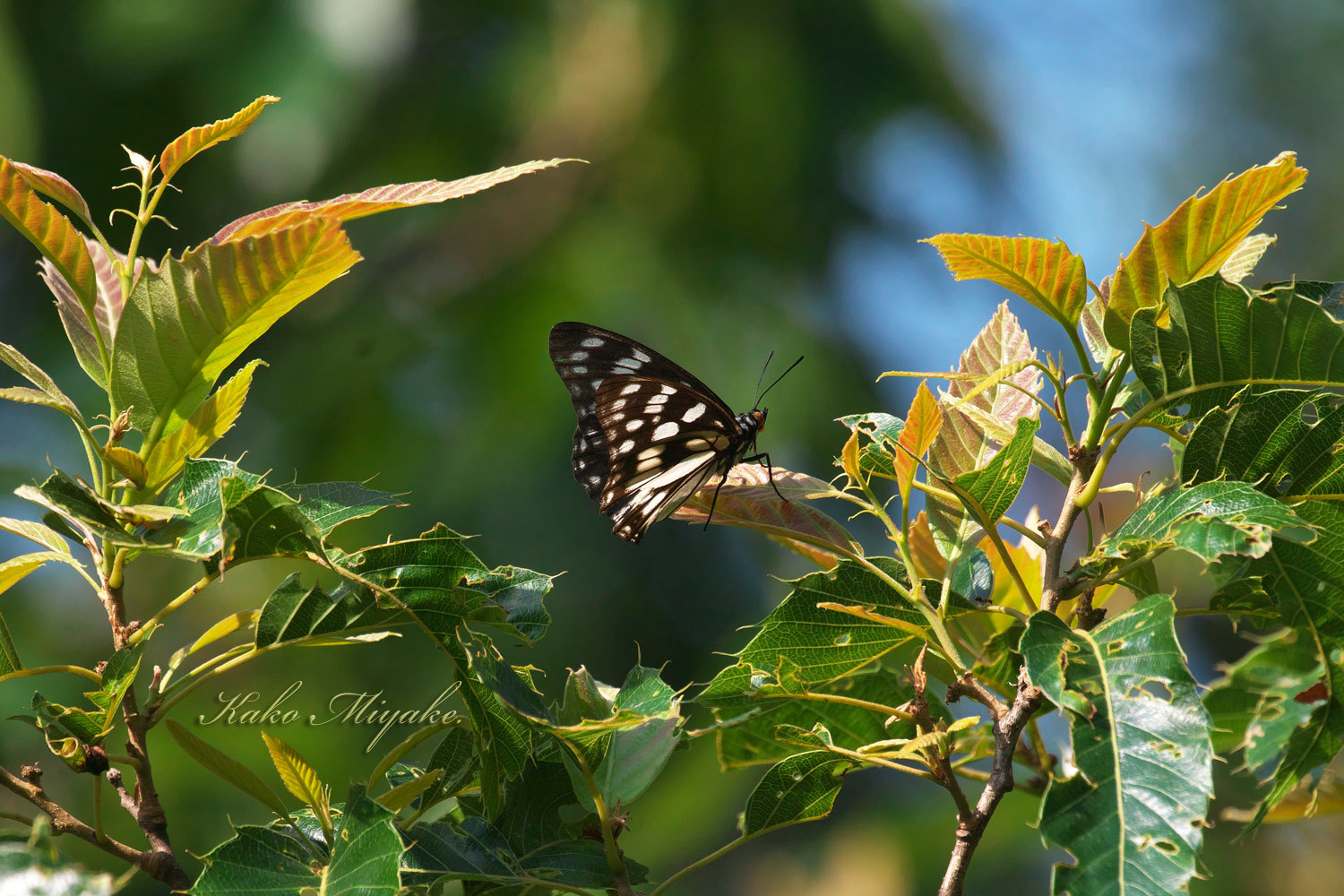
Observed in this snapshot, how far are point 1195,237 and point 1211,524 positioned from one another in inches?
9.6

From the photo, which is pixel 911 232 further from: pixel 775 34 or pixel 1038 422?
pixel 1038 422

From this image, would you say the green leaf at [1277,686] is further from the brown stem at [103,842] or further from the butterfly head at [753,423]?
the brown stem at [103,842]

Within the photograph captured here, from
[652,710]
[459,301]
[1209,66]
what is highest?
[1209,66]

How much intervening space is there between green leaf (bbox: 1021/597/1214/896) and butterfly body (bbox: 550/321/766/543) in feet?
2.38

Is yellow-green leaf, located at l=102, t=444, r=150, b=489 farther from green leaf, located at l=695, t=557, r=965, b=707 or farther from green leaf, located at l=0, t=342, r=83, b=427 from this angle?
green leaf, located at l=695, t=557, r=965, b=707

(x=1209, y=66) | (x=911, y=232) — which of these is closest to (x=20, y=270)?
→ (x=911, y=232)

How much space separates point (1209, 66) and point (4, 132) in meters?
10.5

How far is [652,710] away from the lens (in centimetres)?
78

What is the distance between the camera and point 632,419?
1.40 meters

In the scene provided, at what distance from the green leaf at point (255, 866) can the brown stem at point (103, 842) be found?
8cm

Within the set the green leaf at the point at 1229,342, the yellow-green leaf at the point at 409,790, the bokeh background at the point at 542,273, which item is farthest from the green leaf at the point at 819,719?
the bokeh background at the point at 542,273

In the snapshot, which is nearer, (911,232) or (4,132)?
(4,132)

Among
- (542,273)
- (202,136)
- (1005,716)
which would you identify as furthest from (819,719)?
(542,273)

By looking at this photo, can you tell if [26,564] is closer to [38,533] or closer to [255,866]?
[38,533]
